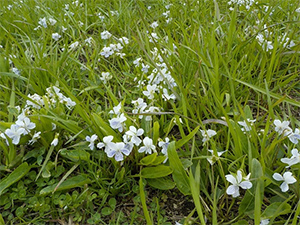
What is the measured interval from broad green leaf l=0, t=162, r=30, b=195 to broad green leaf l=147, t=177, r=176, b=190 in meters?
0.58

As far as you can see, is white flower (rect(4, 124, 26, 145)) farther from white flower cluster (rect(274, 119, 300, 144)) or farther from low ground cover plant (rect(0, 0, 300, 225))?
white flower cluster (rect(274, 119, 300, 144))

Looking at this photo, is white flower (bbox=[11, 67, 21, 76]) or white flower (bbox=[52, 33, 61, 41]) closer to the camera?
white flower (bbox=[11, 67, 21, 76])

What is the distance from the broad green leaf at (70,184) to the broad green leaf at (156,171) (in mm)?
254

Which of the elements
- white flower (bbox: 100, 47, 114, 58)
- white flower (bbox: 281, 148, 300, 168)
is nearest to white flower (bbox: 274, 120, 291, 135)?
white flower (bbox: 281, 148, 300, 168)

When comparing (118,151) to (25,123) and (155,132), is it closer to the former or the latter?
(155,132)

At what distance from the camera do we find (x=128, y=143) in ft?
4.16

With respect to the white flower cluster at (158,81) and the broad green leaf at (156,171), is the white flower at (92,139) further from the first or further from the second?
the white flower cluster at (158,81)

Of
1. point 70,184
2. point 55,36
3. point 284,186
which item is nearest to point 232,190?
point 284,186

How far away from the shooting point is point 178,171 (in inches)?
46.9

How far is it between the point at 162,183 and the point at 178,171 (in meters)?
0.15

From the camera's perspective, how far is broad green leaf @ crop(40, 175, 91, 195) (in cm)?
128

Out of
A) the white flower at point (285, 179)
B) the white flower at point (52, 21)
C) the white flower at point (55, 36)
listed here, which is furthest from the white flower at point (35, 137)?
the white flower at point (52, 21)

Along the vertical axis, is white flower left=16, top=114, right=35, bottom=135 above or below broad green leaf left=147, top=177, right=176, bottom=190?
above

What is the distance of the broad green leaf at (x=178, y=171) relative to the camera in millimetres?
1172
